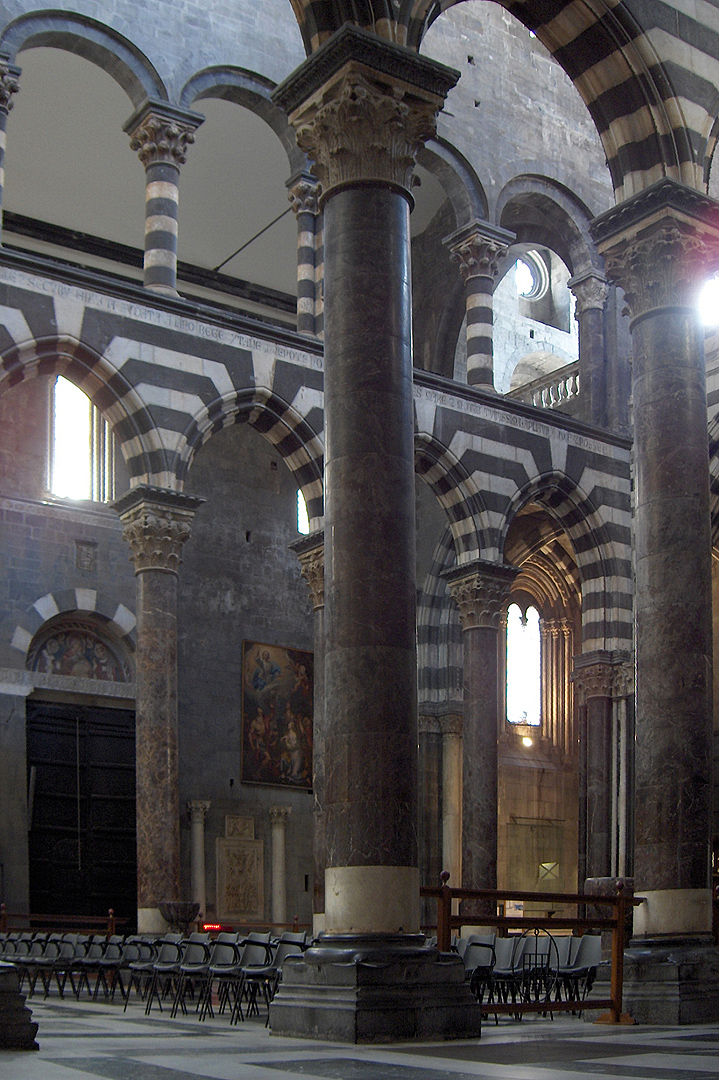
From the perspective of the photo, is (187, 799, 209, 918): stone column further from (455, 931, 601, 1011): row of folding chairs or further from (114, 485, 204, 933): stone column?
(455, 931, 601, 1011): row of folding chairs

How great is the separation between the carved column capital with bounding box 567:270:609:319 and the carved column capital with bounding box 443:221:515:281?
84.8 inches

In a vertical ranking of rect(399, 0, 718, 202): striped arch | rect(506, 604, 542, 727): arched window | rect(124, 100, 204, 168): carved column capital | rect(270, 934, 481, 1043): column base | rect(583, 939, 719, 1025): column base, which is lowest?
rect(583, 939, 719, 1025): column base

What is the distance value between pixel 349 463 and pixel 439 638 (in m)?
15.5

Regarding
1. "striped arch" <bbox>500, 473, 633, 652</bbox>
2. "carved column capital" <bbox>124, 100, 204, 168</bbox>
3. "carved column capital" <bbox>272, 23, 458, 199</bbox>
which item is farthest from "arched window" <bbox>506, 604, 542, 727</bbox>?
"carved column capital" <bbox>272, 23, 458, 199</bbox>

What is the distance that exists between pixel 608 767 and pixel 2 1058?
1457 centimetres

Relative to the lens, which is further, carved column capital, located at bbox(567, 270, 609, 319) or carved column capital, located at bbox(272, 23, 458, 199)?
carved column capital, located at bbox(567, 270, 609, 319)

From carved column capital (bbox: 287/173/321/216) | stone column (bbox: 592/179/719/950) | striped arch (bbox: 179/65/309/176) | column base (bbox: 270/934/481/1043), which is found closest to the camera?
column base (bbox: 270/934/481/1043)

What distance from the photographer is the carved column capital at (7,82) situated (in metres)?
15.7

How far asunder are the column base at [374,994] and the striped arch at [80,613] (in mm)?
13488

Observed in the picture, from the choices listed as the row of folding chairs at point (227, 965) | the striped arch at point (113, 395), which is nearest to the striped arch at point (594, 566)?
the striped arch at point (113, 395)

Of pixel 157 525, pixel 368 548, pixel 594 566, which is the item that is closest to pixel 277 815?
pixel 594 566

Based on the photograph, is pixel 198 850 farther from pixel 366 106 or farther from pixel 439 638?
pixel 366 106

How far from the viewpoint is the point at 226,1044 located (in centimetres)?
689

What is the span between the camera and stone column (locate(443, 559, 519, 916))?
55.7 ft
